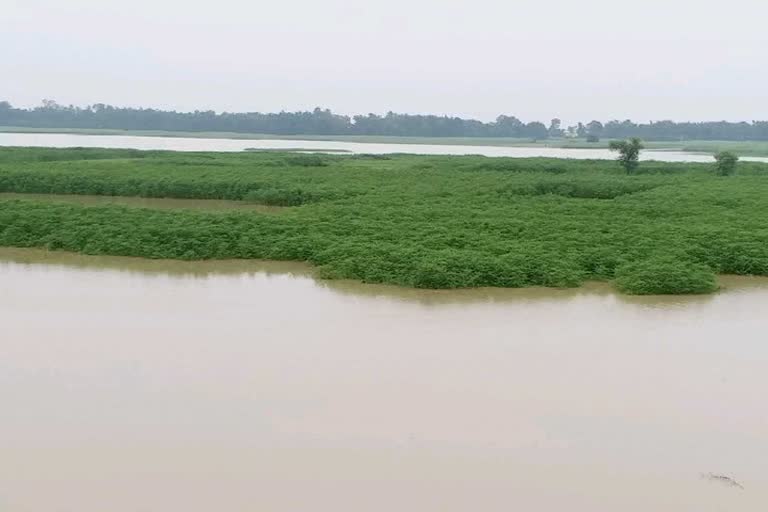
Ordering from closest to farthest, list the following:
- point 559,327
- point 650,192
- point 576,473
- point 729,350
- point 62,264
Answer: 1. point 576,473
2. point 729,350
3. point 559,327
4. point 62,264
5. point 650,192

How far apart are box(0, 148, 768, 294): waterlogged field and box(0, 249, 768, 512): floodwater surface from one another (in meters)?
0.77

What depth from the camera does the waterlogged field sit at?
40.8ft

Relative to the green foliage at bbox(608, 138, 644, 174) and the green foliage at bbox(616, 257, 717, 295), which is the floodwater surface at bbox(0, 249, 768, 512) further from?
the green foliage at bbox(608, 138, 644, 174)

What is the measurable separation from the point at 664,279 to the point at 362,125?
84.1m

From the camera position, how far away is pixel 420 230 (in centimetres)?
1492

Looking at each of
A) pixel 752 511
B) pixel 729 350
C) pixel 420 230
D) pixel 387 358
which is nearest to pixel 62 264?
pixel 420 230

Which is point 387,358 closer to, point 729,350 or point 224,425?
point 224,425

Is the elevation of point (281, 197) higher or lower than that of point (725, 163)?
lower

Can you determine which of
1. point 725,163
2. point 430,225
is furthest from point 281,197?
point 725,163

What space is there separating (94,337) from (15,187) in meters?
16.2

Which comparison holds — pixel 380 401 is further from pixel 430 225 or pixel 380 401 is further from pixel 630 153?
pixel 630 153

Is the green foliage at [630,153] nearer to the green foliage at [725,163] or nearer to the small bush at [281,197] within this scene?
the green foliage at [725,163]

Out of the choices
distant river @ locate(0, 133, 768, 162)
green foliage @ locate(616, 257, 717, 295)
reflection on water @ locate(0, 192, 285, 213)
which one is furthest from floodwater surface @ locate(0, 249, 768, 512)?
distant river @ locate(0, 133, 768, 162)

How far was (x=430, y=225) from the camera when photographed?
15.4 m
